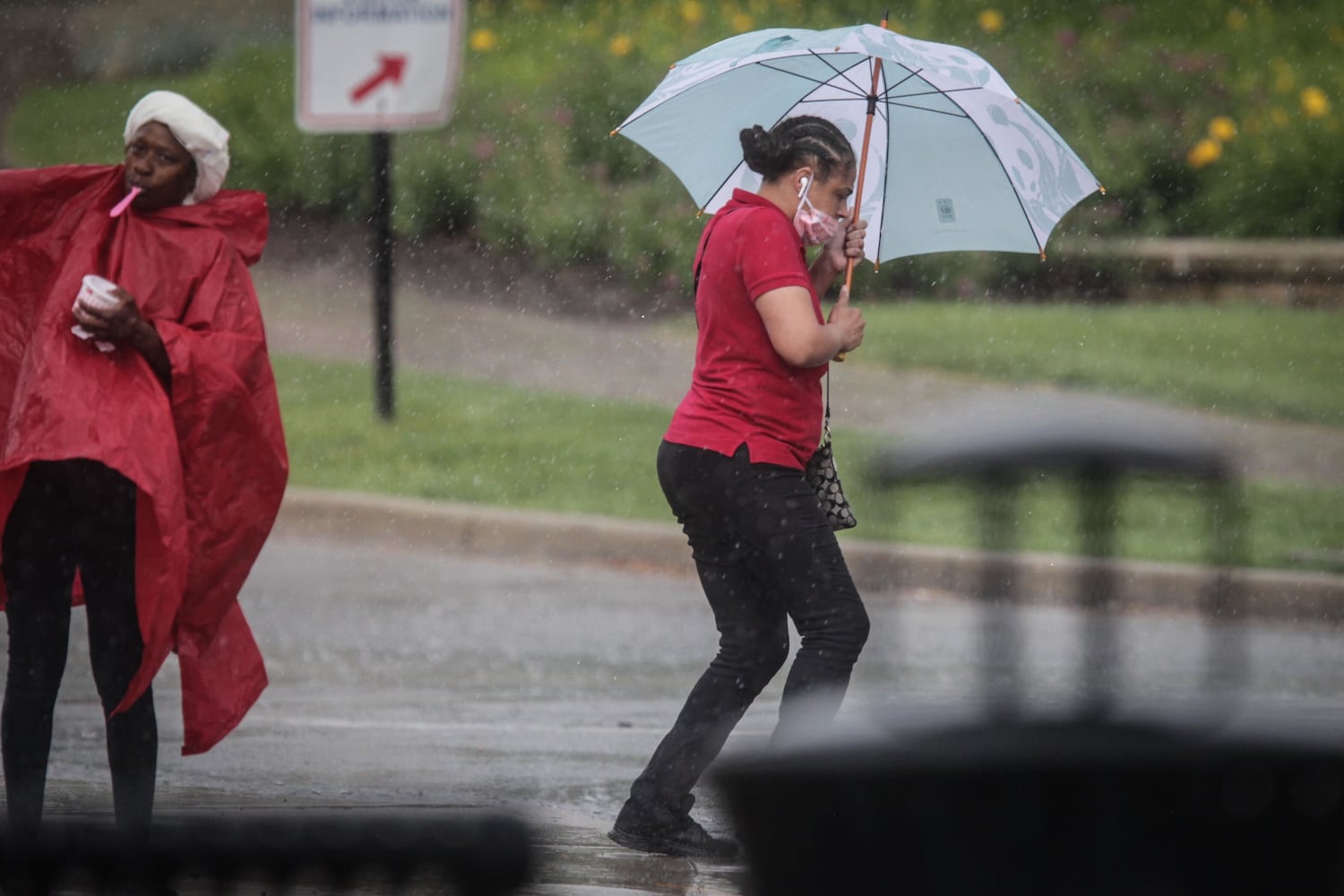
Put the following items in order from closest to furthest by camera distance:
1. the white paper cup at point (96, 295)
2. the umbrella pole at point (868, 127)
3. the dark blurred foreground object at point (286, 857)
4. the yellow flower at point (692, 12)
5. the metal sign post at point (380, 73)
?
the dark blurred foreground object at point (286, 857), the white paper cup at point (96, 295), the umbrella pole at point (868, 127), the metal sign post at point (380, 73), the yellow flower at point (692, 12)

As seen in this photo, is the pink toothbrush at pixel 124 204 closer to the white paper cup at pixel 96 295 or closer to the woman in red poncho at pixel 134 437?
the woman in red poncho at pixel 134 437

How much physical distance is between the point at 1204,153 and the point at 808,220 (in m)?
11.8

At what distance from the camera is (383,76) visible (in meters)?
11.5

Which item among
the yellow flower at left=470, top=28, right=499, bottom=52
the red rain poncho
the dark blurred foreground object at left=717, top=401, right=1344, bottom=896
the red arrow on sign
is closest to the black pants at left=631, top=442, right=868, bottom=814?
the red rain poncho

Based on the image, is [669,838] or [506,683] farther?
[506,683]

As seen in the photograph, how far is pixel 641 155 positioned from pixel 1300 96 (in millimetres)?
5398

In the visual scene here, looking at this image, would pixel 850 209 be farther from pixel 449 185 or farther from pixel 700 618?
pixel 449 185

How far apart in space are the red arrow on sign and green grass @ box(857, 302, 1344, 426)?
3.51 meters

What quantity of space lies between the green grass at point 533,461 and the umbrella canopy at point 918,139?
3.64 m

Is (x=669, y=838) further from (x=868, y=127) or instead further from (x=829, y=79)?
(x=829, y=79)

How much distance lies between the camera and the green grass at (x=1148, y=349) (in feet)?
40.0

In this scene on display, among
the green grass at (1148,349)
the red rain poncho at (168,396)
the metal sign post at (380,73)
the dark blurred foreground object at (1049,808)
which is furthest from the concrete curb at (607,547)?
the dark blurred foreground object at (1049,808)

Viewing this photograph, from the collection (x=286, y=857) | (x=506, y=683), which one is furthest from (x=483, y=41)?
(x=286, y=857)

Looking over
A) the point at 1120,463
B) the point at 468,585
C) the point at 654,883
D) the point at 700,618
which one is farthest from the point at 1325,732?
the point at 468,585
